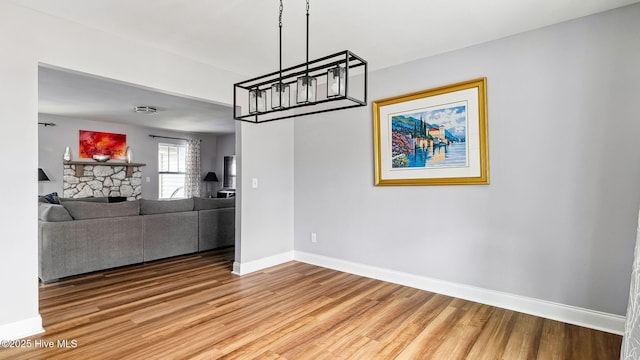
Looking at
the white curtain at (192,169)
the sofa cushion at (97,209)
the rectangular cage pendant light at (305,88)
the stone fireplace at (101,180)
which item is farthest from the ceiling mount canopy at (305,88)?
the white curtain at (192,169)

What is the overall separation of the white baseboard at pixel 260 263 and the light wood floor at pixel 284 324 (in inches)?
13.0

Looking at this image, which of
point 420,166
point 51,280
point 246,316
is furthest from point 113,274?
point 420,166

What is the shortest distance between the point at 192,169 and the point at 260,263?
5.44 m

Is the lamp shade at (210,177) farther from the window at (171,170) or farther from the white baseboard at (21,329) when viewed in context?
the white baseboard at (21,329)

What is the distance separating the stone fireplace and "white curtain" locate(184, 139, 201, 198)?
1150mm

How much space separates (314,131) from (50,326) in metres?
3.14

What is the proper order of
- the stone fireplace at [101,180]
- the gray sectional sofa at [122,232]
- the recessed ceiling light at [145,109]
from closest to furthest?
the gray sectional sofa at [122,232] < the recessed ceiling light at [145,109] < the stone fireplace at [101,180]

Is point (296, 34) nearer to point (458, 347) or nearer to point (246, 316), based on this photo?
point (246, 316)

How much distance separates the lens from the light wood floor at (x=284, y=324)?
211 centimetres

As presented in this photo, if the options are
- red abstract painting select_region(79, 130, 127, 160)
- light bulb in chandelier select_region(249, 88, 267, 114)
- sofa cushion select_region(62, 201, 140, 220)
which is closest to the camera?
light bulb in chandelier select_region(249, 88, 267, 114)

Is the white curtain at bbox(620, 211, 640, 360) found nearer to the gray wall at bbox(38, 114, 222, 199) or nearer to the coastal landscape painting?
the coastal landscape painting

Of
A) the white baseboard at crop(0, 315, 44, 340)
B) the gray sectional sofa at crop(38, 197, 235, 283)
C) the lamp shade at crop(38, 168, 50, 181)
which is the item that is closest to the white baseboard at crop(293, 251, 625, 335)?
the gray sectional sofa at crop(38, 197, 235, 283)

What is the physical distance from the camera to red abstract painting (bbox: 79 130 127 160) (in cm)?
686

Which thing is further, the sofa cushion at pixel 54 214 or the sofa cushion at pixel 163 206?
the sofa cushion at pixel 163 206
